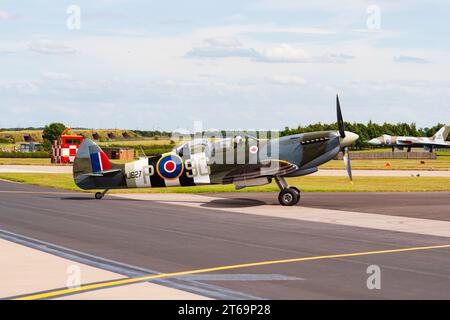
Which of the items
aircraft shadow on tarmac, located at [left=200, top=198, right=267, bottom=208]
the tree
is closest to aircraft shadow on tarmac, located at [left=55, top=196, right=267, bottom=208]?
aircraft shadow on tarmac, located at [left=200, top=198, right=267, bottom=208]

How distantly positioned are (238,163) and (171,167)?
2.70 meters

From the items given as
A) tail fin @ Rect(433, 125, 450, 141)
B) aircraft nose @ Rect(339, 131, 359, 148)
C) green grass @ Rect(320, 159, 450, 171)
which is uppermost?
tail fin @ Rect(433, 125, 450, 141)

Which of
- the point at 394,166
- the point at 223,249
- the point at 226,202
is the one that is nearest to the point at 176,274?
the point at 223,249

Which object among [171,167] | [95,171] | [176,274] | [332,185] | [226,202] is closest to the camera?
[176,274]

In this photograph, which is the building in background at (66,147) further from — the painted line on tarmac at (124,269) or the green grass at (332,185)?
the painted line on tarmac at (124,269)

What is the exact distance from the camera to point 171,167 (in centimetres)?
2759

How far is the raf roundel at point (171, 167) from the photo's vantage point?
2758cm

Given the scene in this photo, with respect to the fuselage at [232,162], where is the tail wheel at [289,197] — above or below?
below

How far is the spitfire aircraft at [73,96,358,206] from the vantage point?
2677cm

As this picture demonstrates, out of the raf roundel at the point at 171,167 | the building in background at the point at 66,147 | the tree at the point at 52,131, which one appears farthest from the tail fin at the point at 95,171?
the tree at the point at 52,131

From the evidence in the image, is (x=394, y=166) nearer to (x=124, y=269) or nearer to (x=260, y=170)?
(x=260, y=170)

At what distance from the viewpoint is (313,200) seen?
30156 millimetres

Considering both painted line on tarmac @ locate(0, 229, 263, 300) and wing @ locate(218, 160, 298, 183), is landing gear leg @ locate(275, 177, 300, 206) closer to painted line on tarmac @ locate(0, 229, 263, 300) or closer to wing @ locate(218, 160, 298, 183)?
wing @ locate(218, 160, 298, 183)
